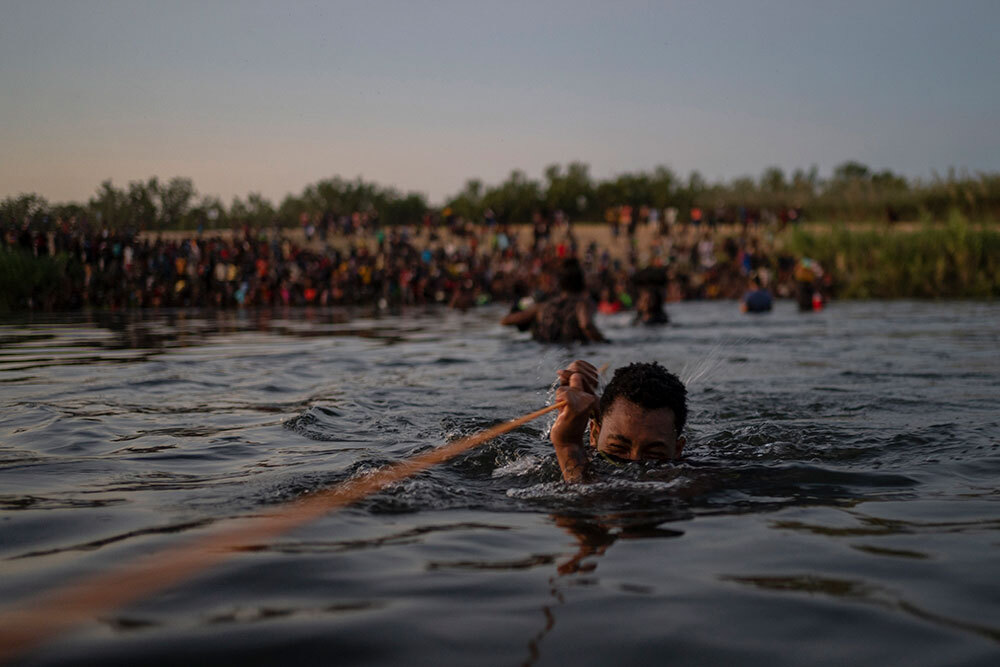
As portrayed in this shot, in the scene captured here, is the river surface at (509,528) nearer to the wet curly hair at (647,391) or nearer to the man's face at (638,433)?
the man's face at (638,433)

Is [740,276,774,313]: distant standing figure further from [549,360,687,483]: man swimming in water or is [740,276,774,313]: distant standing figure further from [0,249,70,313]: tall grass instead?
[549,360,687,483]: man swimming in water

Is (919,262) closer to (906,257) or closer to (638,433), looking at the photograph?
(906,257)

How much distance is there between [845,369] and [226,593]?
24.8 ft

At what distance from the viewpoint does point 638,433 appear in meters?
4.04

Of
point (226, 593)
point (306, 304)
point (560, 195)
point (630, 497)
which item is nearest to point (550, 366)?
point (630, 497)

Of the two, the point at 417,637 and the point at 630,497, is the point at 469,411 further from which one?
the point at 417,637

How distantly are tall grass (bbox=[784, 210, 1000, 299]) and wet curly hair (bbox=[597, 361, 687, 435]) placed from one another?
26.5 m

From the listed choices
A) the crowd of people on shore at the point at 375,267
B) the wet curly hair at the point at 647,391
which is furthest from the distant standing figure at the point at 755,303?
the wet curly hair at the point at 647,391

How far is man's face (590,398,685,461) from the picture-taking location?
13.2ft

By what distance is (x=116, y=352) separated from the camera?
34.8ft

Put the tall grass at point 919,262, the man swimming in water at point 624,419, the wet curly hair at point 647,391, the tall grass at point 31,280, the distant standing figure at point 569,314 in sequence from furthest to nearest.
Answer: the tall grass at point 919,262
the tall grass at point 31,280
the distant standing figure at point 569,314
the wet curly hair at point 647,391
the man swimming in water at point 624,419

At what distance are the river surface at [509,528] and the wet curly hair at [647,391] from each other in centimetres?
28

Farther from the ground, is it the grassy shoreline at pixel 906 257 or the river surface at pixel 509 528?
the grassy shoreline at pixel 906 257

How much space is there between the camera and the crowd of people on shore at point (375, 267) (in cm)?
2041
